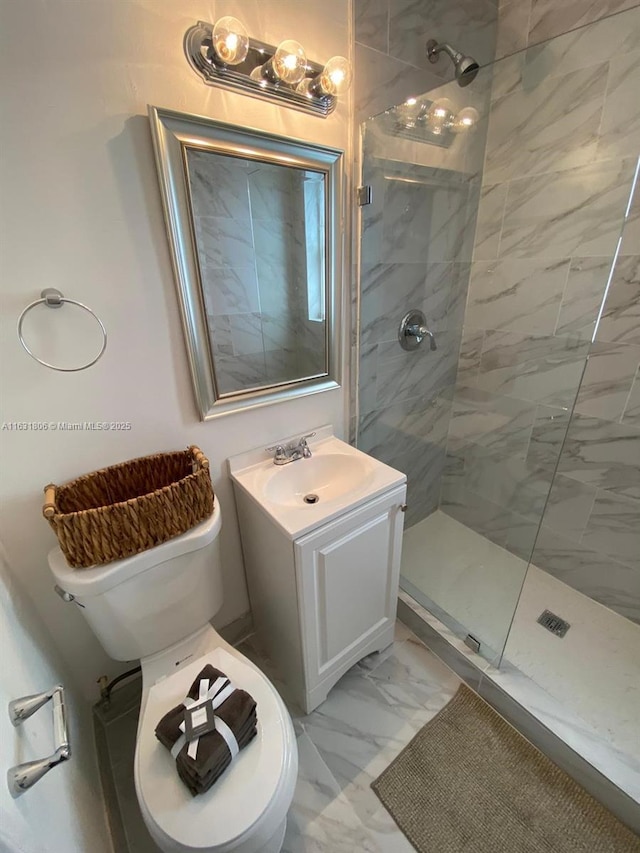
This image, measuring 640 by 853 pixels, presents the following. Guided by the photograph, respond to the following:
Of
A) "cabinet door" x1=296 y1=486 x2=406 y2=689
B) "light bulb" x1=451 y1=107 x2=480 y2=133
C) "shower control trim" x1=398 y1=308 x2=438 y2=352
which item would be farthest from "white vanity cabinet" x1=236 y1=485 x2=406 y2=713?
"light bulb" x1=451 y1=107 x2=480 y2=133

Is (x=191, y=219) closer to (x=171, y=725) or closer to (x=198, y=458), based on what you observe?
(x=198, y=458)

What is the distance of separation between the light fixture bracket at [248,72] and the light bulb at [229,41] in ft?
0.07

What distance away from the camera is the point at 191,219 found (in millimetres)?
996

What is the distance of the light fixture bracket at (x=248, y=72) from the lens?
891 millimetres

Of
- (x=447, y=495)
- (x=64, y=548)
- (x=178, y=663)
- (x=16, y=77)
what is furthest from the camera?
(x=447, y=495)

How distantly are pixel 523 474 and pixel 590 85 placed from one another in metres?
1.55

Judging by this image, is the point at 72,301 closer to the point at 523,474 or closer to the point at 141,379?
the point at 141,379

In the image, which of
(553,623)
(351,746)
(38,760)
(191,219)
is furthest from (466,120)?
(351,746)

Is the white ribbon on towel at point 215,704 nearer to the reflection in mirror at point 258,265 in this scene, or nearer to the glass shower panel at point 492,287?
the reflection in mirror at point 258,265

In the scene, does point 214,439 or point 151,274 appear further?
point 214,439

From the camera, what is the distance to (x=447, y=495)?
2186 millimetres

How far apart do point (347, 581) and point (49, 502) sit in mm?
889

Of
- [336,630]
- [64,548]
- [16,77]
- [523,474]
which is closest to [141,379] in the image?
[64,548]

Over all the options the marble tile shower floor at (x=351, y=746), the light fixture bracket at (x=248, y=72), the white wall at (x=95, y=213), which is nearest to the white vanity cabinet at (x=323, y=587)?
the marble tile shower floor at (x=351, y=746)
